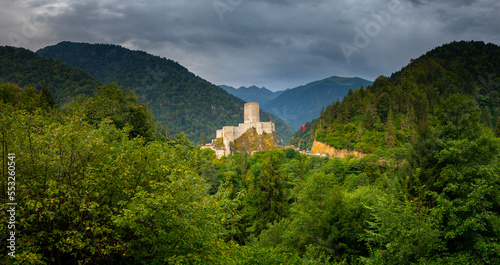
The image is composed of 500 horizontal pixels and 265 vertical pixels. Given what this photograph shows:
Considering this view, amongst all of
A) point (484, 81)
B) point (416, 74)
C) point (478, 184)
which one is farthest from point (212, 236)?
point (484, 81)

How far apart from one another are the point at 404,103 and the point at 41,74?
162 meters

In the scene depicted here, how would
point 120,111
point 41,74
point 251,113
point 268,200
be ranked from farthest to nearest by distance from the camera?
point 41,74 < point 251,113 < point 268,200 < point 120,111

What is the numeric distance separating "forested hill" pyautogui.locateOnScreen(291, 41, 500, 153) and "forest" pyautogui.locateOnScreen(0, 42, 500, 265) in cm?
1947

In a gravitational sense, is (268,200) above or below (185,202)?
below

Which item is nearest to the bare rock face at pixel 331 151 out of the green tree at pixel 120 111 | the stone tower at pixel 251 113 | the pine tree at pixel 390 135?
the pine tree at pixel 390 135

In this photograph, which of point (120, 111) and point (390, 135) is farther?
point (390, 135)

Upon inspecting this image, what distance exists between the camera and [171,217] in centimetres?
912

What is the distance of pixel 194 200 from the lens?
1094 cm

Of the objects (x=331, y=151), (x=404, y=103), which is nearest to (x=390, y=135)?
(x=331, y=151)

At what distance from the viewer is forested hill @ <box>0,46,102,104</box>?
134 meters

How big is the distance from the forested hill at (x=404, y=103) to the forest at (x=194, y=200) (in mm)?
19466

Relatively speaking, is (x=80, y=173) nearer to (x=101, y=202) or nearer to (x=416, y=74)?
→ (x=101, y=202)

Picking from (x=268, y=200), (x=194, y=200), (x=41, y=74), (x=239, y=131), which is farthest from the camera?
(x=41, y=74)

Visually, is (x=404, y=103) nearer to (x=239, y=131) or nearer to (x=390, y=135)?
(x=390, y=135)
